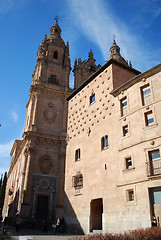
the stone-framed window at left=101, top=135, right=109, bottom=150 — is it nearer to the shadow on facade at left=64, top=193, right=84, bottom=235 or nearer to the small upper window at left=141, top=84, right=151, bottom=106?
the small upper window at left=141, top=84, right=151, bottom=106

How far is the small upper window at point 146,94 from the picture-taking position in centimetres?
1616

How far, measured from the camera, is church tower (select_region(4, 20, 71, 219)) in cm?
3394

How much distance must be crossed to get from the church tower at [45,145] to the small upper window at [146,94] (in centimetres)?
2333

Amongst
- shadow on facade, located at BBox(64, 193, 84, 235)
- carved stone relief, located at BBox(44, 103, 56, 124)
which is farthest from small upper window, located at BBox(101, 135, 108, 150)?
carved stone relief, located at BBox(44, 103, 56, 124)

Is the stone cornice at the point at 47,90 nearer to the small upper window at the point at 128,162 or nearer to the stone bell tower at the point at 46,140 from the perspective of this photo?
the stone bell tower at the point at 46,140

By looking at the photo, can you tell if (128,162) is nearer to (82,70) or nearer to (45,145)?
(45,145)

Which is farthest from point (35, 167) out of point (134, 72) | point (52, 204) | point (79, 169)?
point (134, 72)

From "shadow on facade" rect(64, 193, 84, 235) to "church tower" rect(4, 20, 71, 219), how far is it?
12.9 meters

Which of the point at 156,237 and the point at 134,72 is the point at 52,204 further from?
the point at 156,237

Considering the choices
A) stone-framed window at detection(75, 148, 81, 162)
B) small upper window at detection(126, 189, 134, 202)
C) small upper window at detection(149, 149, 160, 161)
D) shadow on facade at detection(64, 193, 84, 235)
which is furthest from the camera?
stone-framed window at detection(75, 148, 81, 162)

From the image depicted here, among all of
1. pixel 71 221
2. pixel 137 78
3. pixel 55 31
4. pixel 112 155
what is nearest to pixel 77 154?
pixel 112 155

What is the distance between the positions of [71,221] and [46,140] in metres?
19.1

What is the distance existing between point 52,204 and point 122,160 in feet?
71.0

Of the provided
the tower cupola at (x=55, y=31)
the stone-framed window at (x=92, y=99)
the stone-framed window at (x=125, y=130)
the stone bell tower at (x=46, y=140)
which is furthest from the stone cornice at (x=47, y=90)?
the stone-framed window at (x=125, y=130)
